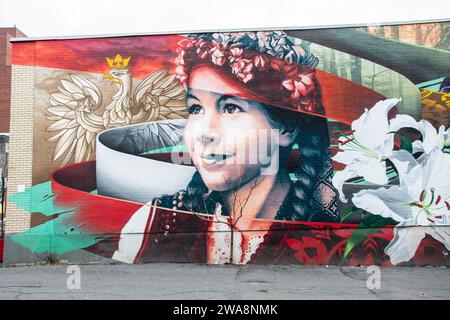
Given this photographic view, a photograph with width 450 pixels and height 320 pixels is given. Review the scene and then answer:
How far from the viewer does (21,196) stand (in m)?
12.5

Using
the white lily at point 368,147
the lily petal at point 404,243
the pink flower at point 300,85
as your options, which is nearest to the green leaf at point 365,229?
the lily petal at point 404,243

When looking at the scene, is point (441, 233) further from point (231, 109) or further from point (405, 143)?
point (231, 109)

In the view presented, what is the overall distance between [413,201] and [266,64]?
16.5 ft

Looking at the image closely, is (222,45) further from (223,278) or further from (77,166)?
(223,278)

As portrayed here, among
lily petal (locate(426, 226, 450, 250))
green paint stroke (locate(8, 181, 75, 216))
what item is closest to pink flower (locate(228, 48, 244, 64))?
green paint stroke (locate(8, 181, 75, 216))

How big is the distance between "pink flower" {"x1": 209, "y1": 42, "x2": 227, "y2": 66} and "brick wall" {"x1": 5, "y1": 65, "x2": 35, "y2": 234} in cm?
484

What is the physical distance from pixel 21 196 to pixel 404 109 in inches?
396

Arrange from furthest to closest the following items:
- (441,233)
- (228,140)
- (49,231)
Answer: (49,231) < (228,140) < (441,233)

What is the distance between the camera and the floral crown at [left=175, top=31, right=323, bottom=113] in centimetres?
1210

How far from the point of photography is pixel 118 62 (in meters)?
12.5

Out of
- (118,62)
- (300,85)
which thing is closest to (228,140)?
(300,85)

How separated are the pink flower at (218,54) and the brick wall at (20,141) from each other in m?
4.84

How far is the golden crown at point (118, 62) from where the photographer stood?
493 inches

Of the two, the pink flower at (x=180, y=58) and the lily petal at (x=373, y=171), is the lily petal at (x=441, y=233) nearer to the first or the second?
the lily petal at (x=373, y=171)
